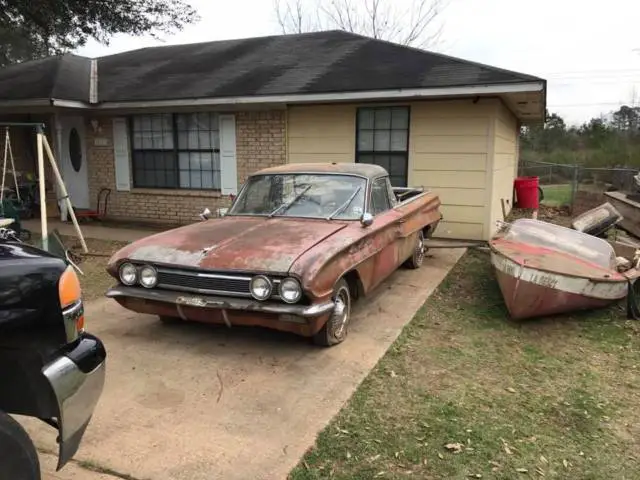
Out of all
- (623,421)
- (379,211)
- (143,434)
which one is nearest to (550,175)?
(379,211)

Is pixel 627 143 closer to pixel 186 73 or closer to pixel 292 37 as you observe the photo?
pixel 292 37

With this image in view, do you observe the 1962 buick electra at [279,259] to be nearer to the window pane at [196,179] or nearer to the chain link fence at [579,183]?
the window pane at [196,179]

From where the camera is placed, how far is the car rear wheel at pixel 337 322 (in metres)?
4.56

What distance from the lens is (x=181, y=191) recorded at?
1129 cm

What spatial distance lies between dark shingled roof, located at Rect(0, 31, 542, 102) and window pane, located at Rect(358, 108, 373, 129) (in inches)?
24.6

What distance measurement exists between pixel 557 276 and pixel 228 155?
7.33 meters

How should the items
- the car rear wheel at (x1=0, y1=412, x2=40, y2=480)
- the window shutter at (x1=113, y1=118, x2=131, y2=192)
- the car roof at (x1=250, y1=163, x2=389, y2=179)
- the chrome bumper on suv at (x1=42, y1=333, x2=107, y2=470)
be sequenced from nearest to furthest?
1. the car rear wheel at (x1=0, y1=412, x2=40, y2=480)
2. the chrome bumper on suv at (x1=42, y1=333, x2=107, y2=470)
3. the car roof at (x1=250, y1=163, x2=389, y2=179)
4. the window shutter at (x1=113, y1=118, x2=131, y2=192)

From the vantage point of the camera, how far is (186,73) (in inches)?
460

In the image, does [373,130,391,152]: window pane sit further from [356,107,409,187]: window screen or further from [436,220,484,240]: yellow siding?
[436,220,484,240]: yellow siding

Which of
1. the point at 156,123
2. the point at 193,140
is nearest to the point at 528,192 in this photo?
the point at 193,140

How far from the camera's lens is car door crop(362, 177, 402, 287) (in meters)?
5.39

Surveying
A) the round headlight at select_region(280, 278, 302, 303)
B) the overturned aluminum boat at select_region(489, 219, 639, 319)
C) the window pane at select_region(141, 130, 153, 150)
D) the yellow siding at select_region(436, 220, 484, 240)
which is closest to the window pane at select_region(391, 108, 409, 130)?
the yellow siding at select_region(436, 220, 484, 240)


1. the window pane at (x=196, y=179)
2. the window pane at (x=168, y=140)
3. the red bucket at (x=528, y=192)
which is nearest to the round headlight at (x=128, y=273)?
the window pane at (x=196, y=179)

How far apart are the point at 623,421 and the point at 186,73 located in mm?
10791
